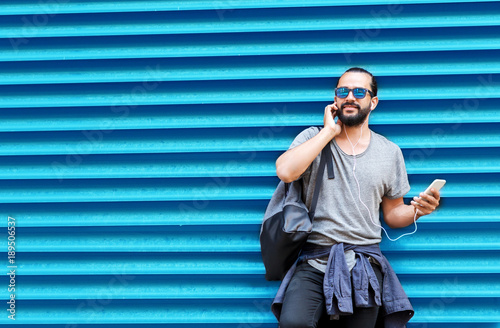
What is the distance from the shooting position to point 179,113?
10.6 feet

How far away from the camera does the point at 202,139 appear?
3229 millimetres

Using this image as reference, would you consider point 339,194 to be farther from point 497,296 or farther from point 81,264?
point 81,264

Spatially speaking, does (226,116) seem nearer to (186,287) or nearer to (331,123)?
(331,123)

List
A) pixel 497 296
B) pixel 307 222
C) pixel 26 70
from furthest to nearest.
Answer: pixel 26 70
pixel 497 296
pixel 307 222

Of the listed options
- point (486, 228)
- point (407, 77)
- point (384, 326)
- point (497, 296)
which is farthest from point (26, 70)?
point (497, 296)

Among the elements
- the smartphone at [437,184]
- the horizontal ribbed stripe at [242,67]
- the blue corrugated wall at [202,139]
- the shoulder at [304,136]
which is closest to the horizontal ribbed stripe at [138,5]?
the blue corrugated wall at [202,139]

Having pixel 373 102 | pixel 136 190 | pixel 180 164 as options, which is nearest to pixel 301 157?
pixel 373 102

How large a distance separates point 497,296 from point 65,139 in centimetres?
297

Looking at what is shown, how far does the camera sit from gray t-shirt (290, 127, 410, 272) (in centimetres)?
269

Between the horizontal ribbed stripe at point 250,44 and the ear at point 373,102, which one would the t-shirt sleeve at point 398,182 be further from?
the horizontal ribbed stripe at point 250,44

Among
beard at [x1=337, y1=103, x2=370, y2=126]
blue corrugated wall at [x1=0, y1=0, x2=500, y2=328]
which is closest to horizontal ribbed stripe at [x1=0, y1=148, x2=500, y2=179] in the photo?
blue corrugated wall at [x1=0, y1=0, x2=500, y2=328]

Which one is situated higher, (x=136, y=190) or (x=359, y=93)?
(x=359, y=93)

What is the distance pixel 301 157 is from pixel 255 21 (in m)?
1.12

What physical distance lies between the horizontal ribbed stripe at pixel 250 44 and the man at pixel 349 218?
1.49ft
